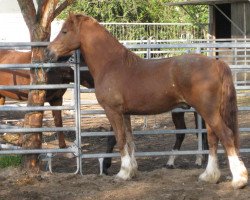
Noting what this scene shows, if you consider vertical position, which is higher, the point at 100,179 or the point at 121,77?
the point at 121,77

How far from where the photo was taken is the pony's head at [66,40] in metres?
7.05

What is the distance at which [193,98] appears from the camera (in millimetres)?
6410

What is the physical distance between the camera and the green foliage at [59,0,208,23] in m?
30.6

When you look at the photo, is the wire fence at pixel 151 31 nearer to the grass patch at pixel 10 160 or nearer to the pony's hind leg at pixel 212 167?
the grass patch at pixel 10 160

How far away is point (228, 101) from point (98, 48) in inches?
67.7

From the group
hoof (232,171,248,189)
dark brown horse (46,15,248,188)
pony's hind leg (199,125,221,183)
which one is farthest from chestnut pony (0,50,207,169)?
hoof (232,171,248,189)

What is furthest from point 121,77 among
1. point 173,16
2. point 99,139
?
point 173,16

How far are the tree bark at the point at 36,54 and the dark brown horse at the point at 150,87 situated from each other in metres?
0.32

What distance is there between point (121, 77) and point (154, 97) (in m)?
0.47

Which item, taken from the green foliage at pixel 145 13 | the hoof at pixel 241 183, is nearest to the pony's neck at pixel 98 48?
the hoof at pixel 241 183

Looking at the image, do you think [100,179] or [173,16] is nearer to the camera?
[100,179]

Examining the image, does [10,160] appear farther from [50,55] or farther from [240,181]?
[240,181]

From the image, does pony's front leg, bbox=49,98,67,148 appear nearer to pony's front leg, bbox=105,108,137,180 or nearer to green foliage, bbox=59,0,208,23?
pony's front leg, bbox=105,108,137,180

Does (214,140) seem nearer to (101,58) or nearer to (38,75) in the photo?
(101,58)
